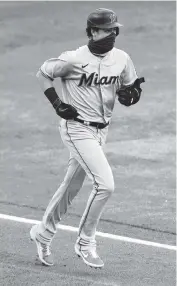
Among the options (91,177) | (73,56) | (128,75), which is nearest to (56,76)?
(73,56)

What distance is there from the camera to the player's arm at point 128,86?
30.8 feet

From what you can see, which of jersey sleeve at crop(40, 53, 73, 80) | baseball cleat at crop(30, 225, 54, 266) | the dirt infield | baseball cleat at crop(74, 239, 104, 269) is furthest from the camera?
the dirt infield

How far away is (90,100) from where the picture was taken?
922 centimetres

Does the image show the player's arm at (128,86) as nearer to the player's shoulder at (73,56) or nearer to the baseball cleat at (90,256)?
the player's shoulder at (73,56)

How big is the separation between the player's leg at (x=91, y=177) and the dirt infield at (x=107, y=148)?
245 mm

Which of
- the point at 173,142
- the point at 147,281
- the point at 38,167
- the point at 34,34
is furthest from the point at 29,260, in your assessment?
the point at 34,34

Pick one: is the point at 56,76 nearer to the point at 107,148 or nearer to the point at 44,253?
the point at 44,253

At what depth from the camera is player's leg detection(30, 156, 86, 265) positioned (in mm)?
9453

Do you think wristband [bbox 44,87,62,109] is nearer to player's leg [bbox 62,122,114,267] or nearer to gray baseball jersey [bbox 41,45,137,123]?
gray baseball jersey [bbox 41,45,137,123]

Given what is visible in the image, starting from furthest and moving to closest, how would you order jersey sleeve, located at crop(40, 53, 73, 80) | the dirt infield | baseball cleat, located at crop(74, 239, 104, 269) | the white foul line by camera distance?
the white foul line < the dirt infield < baseball cleat, located at crop(74, 239, 104, 269) < jersey sleeve, located at crop(40, 53, 73, 80)

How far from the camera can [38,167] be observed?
13461 mm

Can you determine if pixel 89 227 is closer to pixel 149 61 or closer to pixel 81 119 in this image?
pixel 81 119

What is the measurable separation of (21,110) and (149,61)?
339 cm

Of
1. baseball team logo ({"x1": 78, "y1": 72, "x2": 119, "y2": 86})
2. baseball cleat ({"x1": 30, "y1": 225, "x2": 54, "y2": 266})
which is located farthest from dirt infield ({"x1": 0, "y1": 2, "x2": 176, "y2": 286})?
baseball team logo ({"x1": 78, "y1": 72, "x2": 119, "y2": 86})
